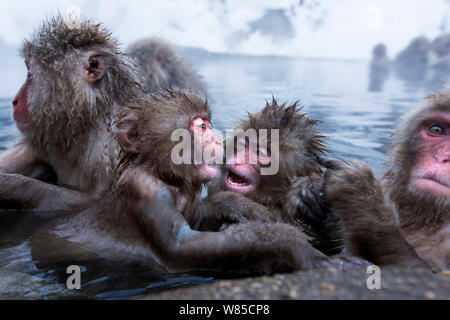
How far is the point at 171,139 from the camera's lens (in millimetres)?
3043

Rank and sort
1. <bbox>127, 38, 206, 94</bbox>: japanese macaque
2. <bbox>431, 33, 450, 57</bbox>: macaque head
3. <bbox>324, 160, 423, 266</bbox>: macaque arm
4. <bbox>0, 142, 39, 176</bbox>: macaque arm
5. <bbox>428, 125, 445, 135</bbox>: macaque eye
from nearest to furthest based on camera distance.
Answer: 1. <bbox>324, 160, 423, 266</bbox>: macaque arm
2. <bbox>428, 125, 445, 135</bbox>: macaque eye
3. <bbox>0, 142, 39, 176</bbox>: macaque arm
4. <bbox>127, 38, 206, 94</bbox>: japanese macaque
5. <bbox>431, 33, 450, 57</bbox>: macaque head

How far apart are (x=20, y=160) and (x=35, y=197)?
1.99ft

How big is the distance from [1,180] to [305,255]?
2.18m

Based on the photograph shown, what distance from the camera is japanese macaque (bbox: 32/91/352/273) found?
107 inches

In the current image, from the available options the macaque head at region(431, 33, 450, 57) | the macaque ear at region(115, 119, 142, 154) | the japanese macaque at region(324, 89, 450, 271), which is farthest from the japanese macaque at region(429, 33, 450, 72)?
the macaque ear at region(115, 119, 142, 154)

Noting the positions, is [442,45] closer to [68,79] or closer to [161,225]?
[68,79]

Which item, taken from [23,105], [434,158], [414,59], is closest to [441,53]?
[414,59]

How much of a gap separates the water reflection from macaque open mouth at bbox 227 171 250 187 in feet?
2.26

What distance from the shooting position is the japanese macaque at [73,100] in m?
3.79

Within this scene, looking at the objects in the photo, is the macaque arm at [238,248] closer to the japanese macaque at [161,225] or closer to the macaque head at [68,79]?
the japanese macaque at [161,225]

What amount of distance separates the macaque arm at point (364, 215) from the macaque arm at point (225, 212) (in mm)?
403

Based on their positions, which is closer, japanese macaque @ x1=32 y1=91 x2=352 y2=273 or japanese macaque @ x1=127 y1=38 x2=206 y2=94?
japanese macaque @ x1=32 y1=91 x2=352 y2=273

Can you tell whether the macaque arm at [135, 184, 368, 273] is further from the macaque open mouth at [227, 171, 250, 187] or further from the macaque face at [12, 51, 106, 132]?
the macaque face at [12, 51, 106, 132]

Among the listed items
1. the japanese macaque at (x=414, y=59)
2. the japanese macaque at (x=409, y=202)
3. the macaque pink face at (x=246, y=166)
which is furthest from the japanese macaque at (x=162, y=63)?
the japanese macaque at (x=414, y=59)
